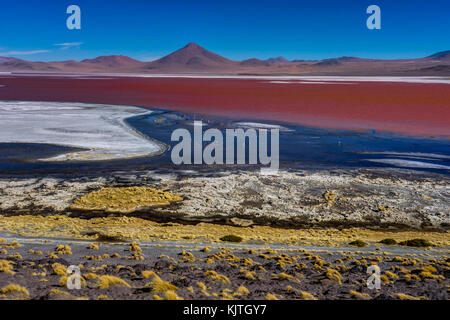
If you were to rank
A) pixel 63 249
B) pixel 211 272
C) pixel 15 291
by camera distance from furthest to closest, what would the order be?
1. pixel 63 249
2. pixel 211 272
3. pixel 15 291

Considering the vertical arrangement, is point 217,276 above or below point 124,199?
below

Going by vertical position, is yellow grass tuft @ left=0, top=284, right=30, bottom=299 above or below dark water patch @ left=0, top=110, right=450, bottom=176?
below

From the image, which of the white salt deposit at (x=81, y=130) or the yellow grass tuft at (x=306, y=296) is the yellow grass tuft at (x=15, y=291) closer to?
the yellow grass tuft at (x=306, y=296)

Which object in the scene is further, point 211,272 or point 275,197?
point 275,197

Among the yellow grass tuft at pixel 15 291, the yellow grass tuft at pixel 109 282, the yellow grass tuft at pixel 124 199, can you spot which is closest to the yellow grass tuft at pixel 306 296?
the yellow grass tuft at pixel 109 282

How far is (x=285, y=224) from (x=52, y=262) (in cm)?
666

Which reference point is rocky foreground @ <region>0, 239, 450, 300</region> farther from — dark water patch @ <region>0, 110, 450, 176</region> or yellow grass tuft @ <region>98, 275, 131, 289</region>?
dark water patch @ <region>0, 110, 450, 176</region>

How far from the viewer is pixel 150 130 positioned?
88.1 ft

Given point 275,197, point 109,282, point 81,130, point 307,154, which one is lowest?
point 109,282

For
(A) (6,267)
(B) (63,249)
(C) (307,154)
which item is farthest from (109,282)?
(C) (307,154)

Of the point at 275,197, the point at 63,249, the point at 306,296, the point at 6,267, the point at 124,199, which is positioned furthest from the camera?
the point at 275,197

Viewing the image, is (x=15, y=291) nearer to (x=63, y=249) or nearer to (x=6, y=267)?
(x=6, y=267)

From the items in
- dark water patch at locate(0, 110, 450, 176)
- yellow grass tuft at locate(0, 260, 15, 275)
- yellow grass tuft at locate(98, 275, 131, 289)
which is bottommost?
yellow grass tuft at locate(98, 275, 131, 289)

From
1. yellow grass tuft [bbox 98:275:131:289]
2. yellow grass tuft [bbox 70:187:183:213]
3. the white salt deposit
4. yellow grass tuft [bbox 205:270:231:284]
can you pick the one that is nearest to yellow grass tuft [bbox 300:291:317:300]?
yellow grass tuft [bbox 205:270:231:284]
